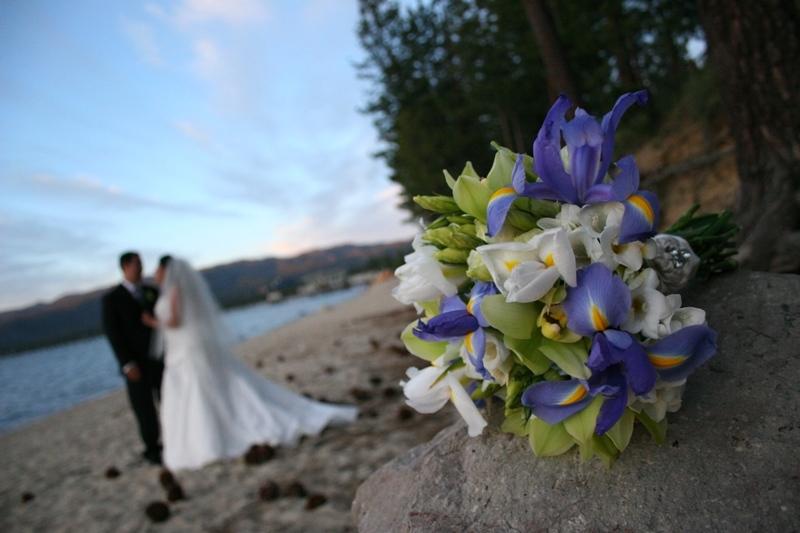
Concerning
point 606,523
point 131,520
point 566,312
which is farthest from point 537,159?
point 131,520

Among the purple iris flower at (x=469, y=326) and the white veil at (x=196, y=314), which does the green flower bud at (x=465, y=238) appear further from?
the white veil at (x=196, y=314)

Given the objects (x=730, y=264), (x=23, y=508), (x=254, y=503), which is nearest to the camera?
(x=730, y=264)

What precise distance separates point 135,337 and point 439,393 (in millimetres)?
6424

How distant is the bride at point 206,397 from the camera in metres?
5.93

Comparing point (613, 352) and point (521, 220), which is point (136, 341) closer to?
point (521, 220)

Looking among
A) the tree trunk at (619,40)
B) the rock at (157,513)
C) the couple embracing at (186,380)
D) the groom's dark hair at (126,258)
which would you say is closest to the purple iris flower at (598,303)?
the rock at (157,513)

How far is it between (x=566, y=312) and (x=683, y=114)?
49.2 ft

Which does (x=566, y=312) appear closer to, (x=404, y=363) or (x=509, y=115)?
(x=404, y=363)

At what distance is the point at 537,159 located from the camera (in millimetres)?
1127

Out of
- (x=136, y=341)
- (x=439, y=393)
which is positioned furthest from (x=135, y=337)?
(x=439, y=393)

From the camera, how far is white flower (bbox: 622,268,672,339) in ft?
3.44

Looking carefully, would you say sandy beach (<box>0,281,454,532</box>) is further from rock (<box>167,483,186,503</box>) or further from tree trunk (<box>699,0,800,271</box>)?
tree trunk (<box>699,0,800,271</box>)

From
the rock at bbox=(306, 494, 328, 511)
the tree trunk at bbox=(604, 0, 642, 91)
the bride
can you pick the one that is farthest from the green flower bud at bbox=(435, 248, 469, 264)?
the tree trunk at bbox=(604, 0, 642, 91)

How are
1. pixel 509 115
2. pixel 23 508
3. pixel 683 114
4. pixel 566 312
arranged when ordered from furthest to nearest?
pixel 509 115 → pixel 683 114 → pixel 23 508 → pixel 566 312
